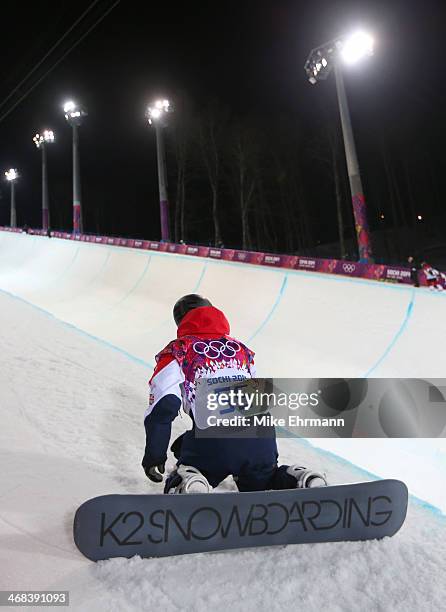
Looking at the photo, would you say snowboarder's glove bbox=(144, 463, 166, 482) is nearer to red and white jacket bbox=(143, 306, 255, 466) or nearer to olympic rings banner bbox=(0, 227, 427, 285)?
red and white jacket bbox=(143, 306, 255, 466)

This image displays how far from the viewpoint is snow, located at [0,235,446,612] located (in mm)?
1737

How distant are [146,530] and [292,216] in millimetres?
36818

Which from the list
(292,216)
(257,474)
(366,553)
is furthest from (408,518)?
(292,216)

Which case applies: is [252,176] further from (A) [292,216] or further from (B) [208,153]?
(A) [292,216]

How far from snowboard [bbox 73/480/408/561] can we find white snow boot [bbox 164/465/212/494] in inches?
4.0

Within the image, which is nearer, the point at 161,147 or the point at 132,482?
the point at 132,482

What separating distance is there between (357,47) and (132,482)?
1497 centimetres

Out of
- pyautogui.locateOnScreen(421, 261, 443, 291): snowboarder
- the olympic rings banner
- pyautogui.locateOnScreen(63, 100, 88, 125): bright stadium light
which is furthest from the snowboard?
pyautogui.locateOnScreen(63, 100, 88, 125): bright stadium light

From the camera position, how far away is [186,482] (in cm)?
208

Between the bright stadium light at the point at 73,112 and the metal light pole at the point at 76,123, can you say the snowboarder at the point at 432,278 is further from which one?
the bright stadium light at the point at 73,112

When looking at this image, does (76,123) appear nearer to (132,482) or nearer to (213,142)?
(213,142)

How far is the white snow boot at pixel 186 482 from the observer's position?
2053 millimetres

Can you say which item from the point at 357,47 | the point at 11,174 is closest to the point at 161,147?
the point at 357,47

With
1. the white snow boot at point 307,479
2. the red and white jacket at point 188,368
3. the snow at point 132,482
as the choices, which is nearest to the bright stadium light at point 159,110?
the snow at point 132,482
